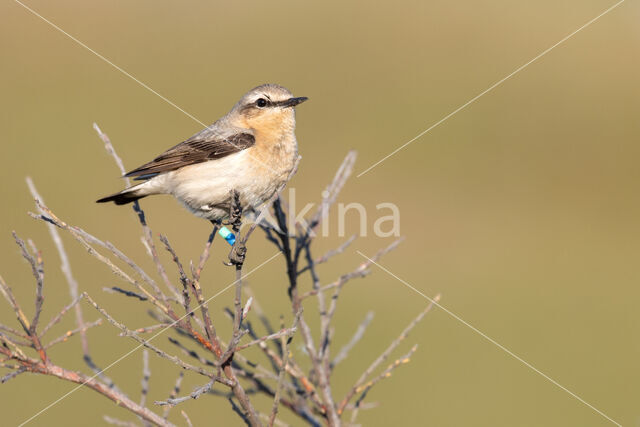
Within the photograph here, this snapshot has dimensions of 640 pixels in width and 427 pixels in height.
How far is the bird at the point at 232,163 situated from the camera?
229 inches

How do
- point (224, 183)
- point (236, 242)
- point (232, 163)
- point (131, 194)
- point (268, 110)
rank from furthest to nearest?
point (268, 110)
point (131, 194)
point (232, 163)
point (224, 183)
point (236, 242)

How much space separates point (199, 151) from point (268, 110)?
803 mm

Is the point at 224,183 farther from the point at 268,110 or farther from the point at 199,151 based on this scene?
the point at 268,110

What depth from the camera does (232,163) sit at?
5945mm

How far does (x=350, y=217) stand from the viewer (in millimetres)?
21312

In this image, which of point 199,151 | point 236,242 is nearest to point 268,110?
point 199,151

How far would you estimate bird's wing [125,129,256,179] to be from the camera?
6.15 meters

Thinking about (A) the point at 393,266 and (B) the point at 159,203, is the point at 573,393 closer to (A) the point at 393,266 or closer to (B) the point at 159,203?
(A) the point at 393,266

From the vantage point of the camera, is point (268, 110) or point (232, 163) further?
point (268, 110)

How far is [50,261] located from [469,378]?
424 inches

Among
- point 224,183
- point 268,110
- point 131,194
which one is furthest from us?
point 268,110

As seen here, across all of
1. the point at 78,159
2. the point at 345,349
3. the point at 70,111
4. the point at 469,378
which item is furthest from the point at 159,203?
the point at 345,349

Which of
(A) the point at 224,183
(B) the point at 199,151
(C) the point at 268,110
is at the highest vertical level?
(C) the point at 268,110

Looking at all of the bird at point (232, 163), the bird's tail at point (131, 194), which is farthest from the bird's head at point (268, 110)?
the bird's tail at point (131, 194)
